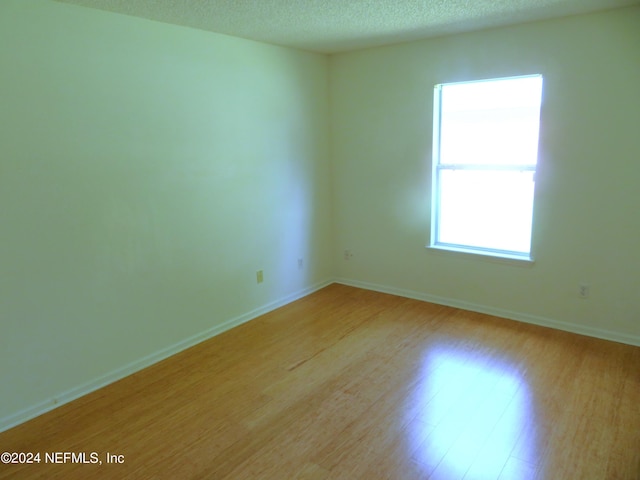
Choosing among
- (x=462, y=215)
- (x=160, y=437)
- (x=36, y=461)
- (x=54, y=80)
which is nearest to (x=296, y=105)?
(x=462, y=215)

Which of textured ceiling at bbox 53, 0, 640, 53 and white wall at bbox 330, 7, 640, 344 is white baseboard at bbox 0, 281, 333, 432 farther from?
textured ceiling at bbox 53, 0, 640, 53

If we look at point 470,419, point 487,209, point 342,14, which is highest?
point 342,14

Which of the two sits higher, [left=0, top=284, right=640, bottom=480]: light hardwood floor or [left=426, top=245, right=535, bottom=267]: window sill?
[left=426, top=245, right=535, bottom=267]: window sill

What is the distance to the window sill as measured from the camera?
3.66 meters

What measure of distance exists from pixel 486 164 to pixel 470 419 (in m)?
2.18

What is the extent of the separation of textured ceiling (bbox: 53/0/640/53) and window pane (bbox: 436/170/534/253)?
121 cm

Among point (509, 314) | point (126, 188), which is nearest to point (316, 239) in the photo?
point (509, 314)

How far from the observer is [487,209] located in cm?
385

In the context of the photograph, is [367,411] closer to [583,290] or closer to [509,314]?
[509,314]

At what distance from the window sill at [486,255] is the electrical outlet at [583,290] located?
39cm

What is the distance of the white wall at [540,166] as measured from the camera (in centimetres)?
313

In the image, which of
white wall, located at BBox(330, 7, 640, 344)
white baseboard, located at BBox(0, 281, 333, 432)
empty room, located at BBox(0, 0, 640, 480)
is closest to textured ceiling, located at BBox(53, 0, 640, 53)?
empty room, located at BBox(0, 0, 640, 480)

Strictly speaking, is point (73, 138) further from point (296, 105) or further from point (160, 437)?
point (296, 105)

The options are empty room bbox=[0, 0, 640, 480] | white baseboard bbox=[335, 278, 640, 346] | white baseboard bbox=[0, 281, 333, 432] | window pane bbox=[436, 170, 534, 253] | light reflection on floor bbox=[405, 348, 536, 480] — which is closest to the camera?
light reflection on floor bbox=[405, 348, 536, 480]
